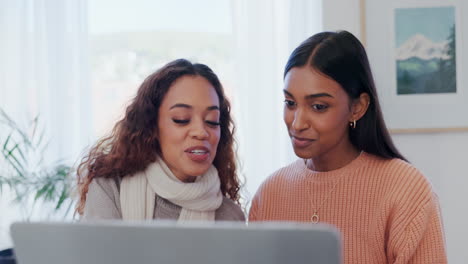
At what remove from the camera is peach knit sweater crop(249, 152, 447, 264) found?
148 cm

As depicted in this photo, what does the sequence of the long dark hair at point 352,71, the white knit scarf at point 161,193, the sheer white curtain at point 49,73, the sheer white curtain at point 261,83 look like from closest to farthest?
the white knit scarf at point 161,193 < the long dark hair at point 352,71 < the sheer white curtain at point 261,83 < the sheer white curtain at point 49,73

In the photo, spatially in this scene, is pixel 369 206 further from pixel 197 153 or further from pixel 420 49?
pixel 420 49

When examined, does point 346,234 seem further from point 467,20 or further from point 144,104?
point 467,20

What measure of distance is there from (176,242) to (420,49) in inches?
91.6

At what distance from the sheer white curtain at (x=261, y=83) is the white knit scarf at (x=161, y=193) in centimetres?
142

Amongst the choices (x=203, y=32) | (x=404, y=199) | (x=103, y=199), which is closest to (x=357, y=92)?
(x=404, y=199)

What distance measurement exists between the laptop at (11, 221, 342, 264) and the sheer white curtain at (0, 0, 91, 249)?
7.65ft

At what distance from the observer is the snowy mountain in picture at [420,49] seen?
9.23 ft

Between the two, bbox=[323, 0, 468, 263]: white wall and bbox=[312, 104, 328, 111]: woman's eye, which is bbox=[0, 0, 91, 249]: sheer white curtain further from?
bbox=[312, 104, 328, 111]: woman's eye

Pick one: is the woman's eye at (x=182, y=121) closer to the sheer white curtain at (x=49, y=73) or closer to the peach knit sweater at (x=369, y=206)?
the peach knit sweater at (x=369, y=206)

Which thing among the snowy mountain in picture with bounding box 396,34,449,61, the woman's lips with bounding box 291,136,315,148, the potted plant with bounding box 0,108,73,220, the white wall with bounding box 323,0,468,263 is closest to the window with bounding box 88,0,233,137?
the potted plant with bounding box 0,108,73,220

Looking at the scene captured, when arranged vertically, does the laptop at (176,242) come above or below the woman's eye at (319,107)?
below

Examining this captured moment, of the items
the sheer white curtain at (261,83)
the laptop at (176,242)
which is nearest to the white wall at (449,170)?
the sheer white curtain at (261,83)

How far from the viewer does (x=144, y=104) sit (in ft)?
5.09
